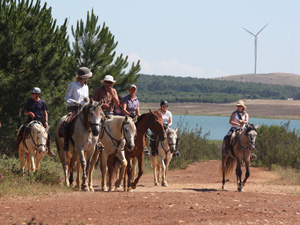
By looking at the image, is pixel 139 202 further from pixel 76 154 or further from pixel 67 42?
pixel 67 42

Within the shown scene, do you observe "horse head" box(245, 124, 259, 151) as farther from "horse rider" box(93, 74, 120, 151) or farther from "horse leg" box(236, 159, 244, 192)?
"horse rider" box(93, 74, 120, 151)

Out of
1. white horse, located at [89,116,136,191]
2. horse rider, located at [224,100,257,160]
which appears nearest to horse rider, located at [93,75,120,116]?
white horse, located at [89,116,136,191]

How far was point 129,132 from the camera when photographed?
14867 millimetres

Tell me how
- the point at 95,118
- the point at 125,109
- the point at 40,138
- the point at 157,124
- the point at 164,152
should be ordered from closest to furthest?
the point at 95,118, the point at 157,124, the point at 125,109, the point at 40,138, the point at 164,152

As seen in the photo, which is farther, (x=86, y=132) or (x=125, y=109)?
(x=125, y=109)

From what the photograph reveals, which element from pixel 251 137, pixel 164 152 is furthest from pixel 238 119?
pixel 164 152

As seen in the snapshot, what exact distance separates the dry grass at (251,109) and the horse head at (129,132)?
118 metres

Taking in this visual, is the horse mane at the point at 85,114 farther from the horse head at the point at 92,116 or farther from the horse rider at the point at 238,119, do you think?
the horse rider at the point at 238,119

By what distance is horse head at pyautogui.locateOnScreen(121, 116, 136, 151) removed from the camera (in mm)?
14820

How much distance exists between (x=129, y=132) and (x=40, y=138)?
3.53 metres

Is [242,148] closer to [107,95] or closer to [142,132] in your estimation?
[142,132]

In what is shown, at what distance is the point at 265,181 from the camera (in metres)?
23.2

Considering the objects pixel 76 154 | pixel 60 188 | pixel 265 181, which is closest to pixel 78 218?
pixel 60 188

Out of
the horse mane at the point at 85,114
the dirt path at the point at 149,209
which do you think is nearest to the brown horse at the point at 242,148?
the dirt path at the point at 149,209
